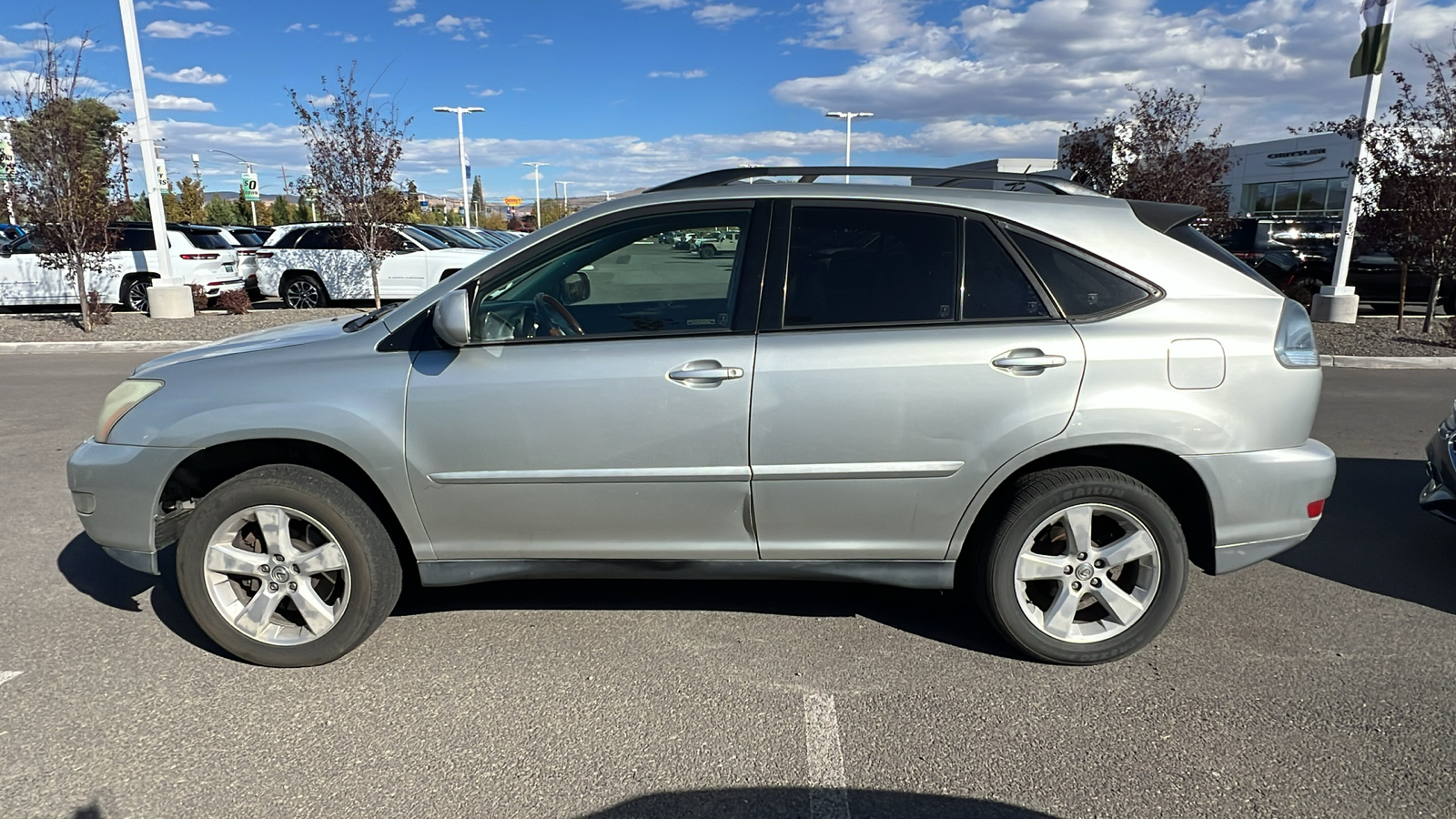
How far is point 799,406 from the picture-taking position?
312 centimetres

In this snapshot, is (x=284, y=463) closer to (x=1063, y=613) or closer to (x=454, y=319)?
(x=454, y=319)

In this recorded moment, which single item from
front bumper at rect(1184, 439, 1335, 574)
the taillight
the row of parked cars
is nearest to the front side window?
front bumper at rect(1184, 439, 1335, 574)

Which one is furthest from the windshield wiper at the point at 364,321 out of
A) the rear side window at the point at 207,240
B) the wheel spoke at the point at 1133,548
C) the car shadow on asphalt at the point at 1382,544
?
the rear side window at the point at 207,240

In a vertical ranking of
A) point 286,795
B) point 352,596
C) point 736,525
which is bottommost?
point 286,795

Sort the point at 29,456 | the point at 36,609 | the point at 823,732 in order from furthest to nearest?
the point at 29,456, the point at 36,609, the point at 823,732

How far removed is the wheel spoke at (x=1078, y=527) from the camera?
10.7ft

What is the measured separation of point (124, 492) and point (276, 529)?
59 centimetres

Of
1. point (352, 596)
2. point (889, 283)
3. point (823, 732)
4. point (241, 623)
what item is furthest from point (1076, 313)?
point (241, 623)

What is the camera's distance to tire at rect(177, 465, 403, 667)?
10.7ft

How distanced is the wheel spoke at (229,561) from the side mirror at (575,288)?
1490mm

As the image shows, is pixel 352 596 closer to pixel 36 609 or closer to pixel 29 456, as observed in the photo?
pixel 36 609

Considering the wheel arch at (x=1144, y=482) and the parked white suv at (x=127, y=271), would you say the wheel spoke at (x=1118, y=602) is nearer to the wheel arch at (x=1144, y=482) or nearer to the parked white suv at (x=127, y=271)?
the wheel arch at (x=1144, y=482)

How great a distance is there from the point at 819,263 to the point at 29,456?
6201 millimetres

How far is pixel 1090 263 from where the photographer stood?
3.26 m
